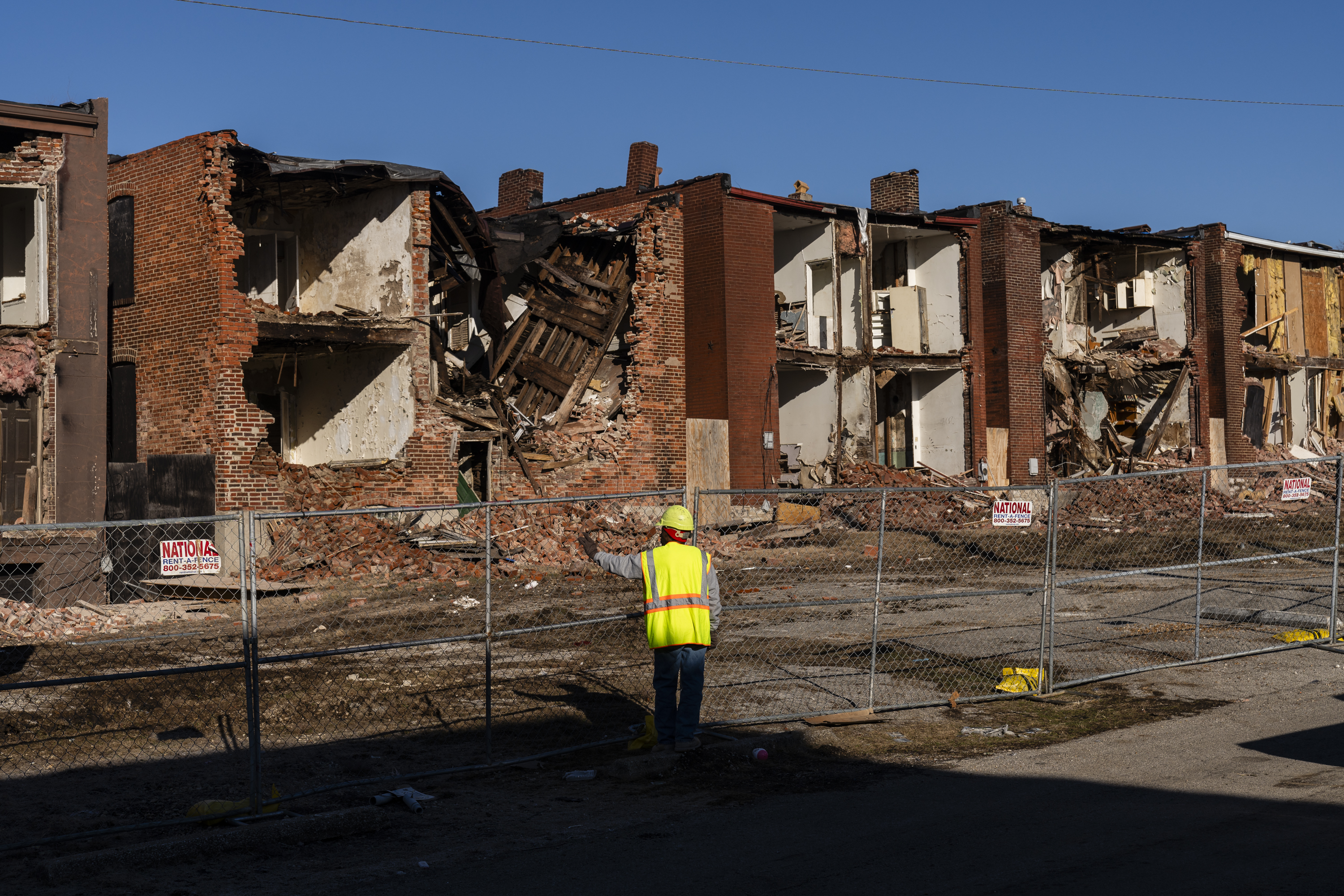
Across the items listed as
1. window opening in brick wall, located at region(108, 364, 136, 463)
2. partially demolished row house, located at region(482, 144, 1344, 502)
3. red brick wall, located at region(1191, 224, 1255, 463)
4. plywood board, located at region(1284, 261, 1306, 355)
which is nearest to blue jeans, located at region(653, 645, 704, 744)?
window opening in brick wall, located at region(108, 364, 136, 463)

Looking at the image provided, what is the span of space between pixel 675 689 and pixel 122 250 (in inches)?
696

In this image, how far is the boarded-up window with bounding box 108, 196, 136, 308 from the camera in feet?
70.4

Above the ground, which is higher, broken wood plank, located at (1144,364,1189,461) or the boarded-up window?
the boarded-up window

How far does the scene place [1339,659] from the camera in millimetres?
11367

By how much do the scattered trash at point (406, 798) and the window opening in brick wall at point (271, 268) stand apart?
17235 mm

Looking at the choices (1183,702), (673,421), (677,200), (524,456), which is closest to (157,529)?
(524,456)

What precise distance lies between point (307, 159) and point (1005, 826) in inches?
694

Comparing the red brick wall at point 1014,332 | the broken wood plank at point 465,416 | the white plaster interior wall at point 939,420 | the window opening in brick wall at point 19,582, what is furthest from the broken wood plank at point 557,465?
the red brick wall at point 1014,332

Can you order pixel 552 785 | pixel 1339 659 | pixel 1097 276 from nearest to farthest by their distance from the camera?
1. pixel 552 785
2. pixel 1339 659
3. pixel 1097 276

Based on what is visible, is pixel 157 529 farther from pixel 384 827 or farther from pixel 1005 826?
pixel 1005 826

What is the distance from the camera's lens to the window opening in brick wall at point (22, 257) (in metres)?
18.3

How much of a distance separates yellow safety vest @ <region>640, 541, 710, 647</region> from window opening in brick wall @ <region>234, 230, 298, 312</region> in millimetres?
16869

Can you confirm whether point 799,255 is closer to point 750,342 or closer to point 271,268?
point 750,342

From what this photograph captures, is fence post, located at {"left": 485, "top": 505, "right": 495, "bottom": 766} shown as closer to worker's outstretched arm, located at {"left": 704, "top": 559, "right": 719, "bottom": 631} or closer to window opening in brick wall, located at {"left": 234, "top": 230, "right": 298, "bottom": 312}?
worker's outstretched arm, located at {"left": 704, "top": 559, "right": 719, "bottom": 631}
